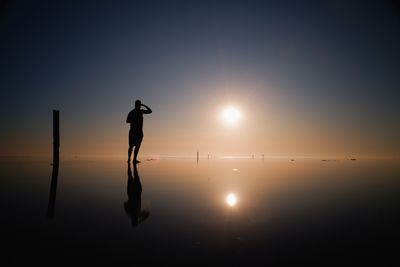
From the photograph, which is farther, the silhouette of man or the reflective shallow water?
the silhouette of man

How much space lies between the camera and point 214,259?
7.11 feet

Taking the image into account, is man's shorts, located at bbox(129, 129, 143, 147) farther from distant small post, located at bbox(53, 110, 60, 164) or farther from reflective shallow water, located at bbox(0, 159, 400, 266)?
reflective shallow water, located at bbox(0, 159, 400, 266)

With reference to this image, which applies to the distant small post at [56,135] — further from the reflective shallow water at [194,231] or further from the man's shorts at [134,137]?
the reflective shallow water at [194,231]

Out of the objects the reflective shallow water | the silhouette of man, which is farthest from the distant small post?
the reflective shallow water

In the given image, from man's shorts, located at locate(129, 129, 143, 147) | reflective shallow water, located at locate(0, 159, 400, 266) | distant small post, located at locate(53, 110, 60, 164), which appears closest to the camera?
reflective shallow water, located at locate(0, 159, 400, 266)

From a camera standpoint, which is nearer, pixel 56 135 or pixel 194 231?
pixel 194 231

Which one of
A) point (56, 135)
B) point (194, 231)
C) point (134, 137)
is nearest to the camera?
point (194, 231)

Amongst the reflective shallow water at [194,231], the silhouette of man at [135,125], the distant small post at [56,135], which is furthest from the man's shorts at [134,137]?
the reflective shallow water at [194,231]

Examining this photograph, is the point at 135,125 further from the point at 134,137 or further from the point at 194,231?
the point at 194,231

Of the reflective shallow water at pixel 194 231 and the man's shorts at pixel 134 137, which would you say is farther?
the man's shorts at pixel 134 137

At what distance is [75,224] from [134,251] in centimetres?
137

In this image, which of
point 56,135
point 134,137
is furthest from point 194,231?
point 56,135

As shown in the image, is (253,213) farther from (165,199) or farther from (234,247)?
(165,199)

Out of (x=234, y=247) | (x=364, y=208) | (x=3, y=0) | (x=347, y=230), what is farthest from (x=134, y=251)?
(x=3, y=0)
